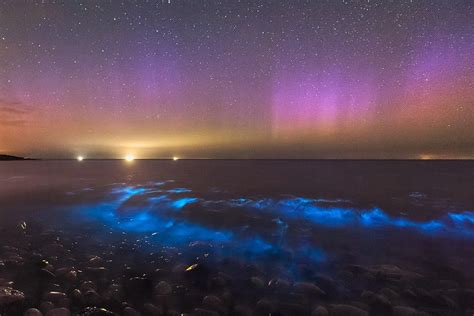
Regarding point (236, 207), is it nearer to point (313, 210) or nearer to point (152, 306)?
point (313, 210)

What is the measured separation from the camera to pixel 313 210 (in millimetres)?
16750

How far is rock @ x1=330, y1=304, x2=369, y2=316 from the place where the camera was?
15.6 ft

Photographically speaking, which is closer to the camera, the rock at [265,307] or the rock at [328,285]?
the rock at [265,307]

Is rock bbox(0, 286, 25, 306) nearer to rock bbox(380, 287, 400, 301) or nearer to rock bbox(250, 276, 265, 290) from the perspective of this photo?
rock bbox(250, 276, 265, 290)

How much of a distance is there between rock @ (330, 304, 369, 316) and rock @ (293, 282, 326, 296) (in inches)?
24.0

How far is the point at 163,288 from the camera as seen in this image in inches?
219

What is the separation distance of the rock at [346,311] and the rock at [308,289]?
610 mm

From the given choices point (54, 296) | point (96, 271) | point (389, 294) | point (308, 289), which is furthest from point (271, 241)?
point (54, 296)

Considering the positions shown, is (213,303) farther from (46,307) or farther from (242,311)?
(46,307)

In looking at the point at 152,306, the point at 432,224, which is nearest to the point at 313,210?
the point at 432,224

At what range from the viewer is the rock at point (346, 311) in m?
4.75

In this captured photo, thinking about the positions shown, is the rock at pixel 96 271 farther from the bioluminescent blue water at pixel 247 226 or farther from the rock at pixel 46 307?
the bioluminescent blue water at pixel 247 226

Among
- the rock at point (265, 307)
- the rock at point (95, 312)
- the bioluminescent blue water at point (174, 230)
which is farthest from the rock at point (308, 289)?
the rock at point (95, 312)

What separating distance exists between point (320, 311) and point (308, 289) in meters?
0.90
